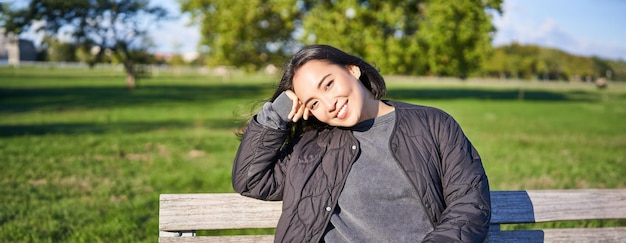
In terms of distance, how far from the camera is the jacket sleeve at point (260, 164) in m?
2.72

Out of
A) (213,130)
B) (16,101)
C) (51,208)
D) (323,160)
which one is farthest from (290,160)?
(16,101)

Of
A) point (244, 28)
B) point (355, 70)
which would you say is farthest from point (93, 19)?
point (355, 70)

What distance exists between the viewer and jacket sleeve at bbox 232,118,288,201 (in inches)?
107

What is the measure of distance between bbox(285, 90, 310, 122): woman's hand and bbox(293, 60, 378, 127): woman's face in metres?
0.02

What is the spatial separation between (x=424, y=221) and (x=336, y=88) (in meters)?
0.66

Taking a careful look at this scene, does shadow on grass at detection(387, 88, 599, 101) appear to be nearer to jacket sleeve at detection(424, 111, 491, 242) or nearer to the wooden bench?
the wooden bench

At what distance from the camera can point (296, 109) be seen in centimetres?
276

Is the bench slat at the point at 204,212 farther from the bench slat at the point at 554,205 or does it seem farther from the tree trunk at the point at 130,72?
the tree trunk at the point at 130,72

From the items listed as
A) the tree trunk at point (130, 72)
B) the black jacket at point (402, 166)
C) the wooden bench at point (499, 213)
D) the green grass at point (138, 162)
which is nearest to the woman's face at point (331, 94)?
the black jacket at point (402, 166)

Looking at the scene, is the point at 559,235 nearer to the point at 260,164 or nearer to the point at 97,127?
the point at 260,164

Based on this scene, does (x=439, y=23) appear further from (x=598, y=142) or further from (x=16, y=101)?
(x=16, y=101)

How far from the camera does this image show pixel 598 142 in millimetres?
15836

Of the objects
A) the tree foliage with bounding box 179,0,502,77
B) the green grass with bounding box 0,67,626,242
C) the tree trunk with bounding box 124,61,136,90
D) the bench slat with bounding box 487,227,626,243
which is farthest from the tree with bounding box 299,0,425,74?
the bench slat with bounding box 487,227,626,243

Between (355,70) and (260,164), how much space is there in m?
0.62
